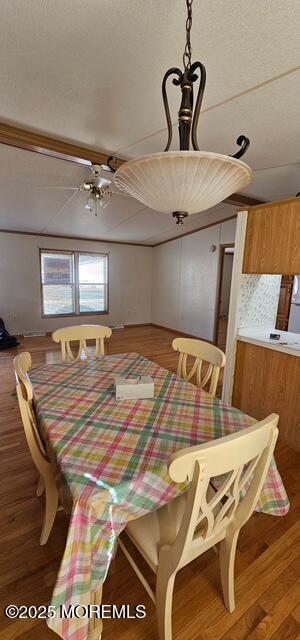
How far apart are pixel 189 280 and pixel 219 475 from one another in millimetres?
5333

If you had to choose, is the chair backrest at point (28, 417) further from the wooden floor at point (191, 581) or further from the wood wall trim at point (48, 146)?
the wood wall trim at point (48, 146)

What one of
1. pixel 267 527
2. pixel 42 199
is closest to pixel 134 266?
pixel 42 199

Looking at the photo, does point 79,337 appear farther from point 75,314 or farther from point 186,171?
point 75,314

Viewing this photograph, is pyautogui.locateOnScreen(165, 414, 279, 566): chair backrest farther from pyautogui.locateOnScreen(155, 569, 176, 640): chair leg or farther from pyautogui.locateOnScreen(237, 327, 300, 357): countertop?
pyautogui.locateOnScreen(237, 327, 300, 357): countertop

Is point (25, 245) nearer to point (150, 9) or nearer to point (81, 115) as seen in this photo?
point (81, 115)

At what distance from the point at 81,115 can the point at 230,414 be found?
224 cm

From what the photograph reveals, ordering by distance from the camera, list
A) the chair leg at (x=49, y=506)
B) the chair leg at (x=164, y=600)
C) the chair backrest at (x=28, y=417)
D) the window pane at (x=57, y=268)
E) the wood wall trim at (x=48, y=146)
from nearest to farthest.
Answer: the chair leg at (x=164, y=600)
the chair backrest at (x=28, y=417)
the chair leg at (x=49, y=506)
the wood wall trim at (x=48, y=146)
the window pane at (x=57, y=268)

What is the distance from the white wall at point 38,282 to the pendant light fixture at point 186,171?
5.19m

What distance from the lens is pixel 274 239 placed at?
92.5 inches

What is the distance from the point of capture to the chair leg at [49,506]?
1.36 m

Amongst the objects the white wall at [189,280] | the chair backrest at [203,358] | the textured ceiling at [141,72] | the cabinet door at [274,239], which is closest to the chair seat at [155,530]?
the chair backrest at [203,358]

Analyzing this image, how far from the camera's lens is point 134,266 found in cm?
707

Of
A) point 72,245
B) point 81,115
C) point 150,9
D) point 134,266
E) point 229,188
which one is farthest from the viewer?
point 134,266

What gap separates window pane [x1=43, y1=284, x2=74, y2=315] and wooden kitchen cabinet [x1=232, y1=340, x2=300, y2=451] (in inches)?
180
